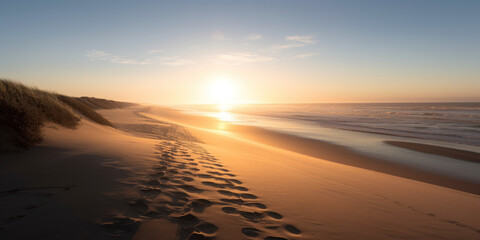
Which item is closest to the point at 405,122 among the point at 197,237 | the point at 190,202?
the point at 190,202

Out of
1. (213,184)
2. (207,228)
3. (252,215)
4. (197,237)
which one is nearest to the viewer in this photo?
(197,237)

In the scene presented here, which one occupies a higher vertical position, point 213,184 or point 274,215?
point 213,184

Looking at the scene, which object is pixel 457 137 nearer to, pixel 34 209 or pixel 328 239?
pixel 328 239

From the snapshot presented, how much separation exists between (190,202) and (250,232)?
1.11 m

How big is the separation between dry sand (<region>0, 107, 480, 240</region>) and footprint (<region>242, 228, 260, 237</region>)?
2cm

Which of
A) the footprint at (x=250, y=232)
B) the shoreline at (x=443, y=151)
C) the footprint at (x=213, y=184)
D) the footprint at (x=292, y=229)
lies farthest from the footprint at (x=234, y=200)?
the shoreline at (x=443, y=151)

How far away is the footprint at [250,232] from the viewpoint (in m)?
2.76

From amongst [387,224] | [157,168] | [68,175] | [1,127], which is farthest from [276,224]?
[1,127]

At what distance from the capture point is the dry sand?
254cm

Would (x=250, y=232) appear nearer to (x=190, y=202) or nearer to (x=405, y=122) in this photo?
(x=190, y=202)

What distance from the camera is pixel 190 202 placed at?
3.37m

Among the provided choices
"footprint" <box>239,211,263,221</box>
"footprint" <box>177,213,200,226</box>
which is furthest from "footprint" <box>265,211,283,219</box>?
"footprint" <box>177,213,200,226</box>

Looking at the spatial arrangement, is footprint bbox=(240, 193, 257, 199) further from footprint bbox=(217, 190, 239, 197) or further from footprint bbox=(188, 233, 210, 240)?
footprint bbox=(188, 233, 210, 240)

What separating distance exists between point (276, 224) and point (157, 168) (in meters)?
2.99
